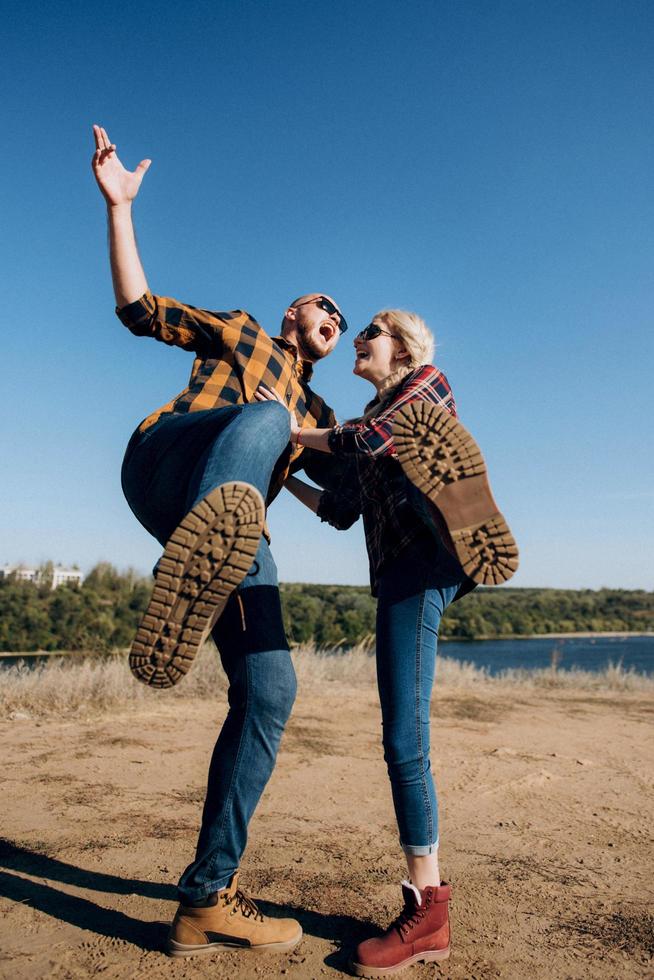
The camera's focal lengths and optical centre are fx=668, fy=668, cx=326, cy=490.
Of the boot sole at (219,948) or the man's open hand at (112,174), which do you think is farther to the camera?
the man's open hand at (112,174)

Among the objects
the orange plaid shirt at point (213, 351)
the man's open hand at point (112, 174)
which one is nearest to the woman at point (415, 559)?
the orange plaid shirt at point (213, 351)

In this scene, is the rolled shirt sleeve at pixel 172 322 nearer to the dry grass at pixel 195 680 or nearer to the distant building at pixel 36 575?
the dry grass at pixel 195 680

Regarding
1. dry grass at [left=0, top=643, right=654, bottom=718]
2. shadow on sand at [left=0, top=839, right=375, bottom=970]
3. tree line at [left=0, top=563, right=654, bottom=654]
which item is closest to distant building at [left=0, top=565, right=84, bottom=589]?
tree line at [left=0, top=563, right=654, bottom=654]

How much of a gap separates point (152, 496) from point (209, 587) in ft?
1.74

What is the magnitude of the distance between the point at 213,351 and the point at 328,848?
2.22m

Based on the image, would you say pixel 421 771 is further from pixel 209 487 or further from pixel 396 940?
pixel 209 487

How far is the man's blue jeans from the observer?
75.2 inches

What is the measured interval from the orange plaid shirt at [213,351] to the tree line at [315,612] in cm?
952

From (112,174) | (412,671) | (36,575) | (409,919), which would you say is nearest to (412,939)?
(409,919)

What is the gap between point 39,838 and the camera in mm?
3010

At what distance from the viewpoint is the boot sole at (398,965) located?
1.89 m

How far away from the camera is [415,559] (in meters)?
2.10

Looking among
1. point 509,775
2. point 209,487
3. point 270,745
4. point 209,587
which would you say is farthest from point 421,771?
point 509,775

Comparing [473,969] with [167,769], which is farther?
[167,769]
